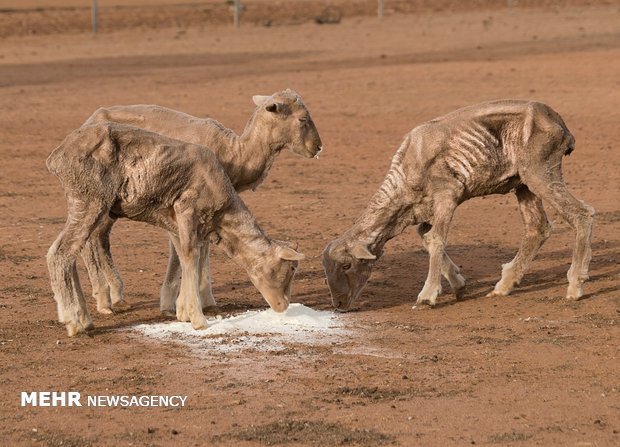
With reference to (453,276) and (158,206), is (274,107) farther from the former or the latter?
(453,276)

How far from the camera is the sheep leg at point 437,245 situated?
40.5 feet

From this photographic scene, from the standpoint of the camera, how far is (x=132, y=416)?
934 cm

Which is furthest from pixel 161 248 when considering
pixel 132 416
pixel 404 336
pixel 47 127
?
pixel 47 127

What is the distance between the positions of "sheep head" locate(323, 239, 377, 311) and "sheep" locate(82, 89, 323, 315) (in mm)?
922

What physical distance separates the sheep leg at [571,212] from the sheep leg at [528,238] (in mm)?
393

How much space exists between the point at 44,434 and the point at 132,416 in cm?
63

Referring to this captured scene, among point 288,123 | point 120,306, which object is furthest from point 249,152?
point 120,306

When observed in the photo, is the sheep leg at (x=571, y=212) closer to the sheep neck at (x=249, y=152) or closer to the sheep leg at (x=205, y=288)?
the sheep neck at (x=249, y=152)

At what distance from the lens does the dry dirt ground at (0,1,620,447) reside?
922 cm

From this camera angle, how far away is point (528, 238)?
512 inches

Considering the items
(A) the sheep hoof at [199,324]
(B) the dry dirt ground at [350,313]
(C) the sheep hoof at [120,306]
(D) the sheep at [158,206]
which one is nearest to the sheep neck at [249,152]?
(D) the sheep at [158,206]

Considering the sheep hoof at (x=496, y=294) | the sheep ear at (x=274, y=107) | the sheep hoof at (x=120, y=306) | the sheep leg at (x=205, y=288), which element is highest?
the sheep ear at (x=274, y=107)

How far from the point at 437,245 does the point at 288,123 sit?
171 centimetres

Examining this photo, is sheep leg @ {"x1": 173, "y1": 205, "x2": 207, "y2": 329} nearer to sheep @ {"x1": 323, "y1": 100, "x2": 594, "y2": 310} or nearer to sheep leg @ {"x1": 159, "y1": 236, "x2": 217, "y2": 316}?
sheep leg @ {"x1": 159, "y1": 236, "x2": 217, "y2": 316}
